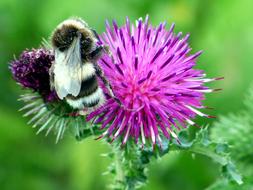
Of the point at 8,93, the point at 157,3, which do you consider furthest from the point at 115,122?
the point at 8,93

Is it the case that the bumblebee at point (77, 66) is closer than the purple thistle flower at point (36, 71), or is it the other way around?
the bumblebee at point (77, 66)

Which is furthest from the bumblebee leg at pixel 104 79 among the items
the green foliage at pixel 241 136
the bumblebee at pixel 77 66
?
the green foliage at pixel 241 136

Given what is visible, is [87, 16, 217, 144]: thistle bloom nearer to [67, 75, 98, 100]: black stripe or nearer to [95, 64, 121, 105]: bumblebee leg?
[95, 64, 121, 105]: bumblebee leg

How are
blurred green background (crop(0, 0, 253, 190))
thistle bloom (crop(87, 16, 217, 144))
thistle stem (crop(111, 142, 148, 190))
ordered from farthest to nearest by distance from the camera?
blurred green background (crop(0, 0, 253, 190))
thistle stem (crop(111, 142, 148, 190))
thistle bloom (crop(87, 16, 217, 144))

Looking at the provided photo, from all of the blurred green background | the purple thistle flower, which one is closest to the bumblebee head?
the purple thistle flower

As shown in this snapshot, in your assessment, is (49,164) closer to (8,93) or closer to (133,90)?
(8,93)

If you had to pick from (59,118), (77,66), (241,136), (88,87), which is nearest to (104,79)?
(88,87)

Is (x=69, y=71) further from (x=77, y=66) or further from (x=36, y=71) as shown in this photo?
(x=36, y=71)

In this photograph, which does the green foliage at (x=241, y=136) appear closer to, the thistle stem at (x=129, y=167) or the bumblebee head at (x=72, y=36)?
the thistle stem at (x=129, y=167)
